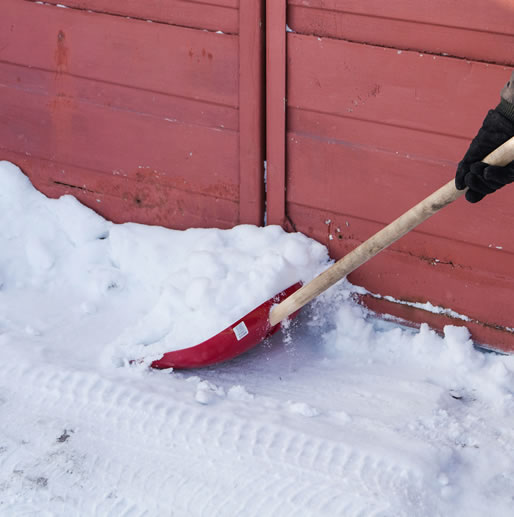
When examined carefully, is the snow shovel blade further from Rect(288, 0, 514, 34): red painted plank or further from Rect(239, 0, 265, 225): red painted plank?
Rect(288, 0, 514, 34): red painted plank

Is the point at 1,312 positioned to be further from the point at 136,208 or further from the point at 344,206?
the point at 344,206

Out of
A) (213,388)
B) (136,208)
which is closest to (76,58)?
(136,208)

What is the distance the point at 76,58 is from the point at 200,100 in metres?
0.57

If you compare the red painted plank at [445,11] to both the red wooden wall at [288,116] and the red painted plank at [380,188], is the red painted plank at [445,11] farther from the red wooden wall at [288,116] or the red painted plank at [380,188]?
the red painted plank at [380,188]

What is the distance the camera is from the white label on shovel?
290 cm

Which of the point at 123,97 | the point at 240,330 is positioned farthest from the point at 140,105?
the point at 240,330

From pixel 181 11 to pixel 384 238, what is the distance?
1.18 m

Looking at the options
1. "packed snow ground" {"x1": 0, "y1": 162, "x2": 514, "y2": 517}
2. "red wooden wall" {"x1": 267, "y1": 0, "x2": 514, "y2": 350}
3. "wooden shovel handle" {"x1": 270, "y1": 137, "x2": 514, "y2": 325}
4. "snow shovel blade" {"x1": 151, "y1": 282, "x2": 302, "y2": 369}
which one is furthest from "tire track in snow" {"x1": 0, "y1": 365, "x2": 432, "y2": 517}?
"red wooden wall" {"x1": 267, "y1": 0, "x2": 514, "y2": 350}

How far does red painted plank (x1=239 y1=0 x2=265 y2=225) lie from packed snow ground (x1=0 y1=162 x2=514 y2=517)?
0.16 meters

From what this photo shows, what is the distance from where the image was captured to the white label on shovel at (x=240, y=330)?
9.52ft

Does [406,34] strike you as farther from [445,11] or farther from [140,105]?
[140,105]

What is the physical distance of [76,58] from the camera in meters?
3.23

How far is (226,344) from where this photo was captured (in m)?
2.91

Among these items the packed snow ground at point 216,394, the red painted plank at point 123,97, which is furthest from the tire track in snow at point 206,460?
the red painted plank at point 123,97
